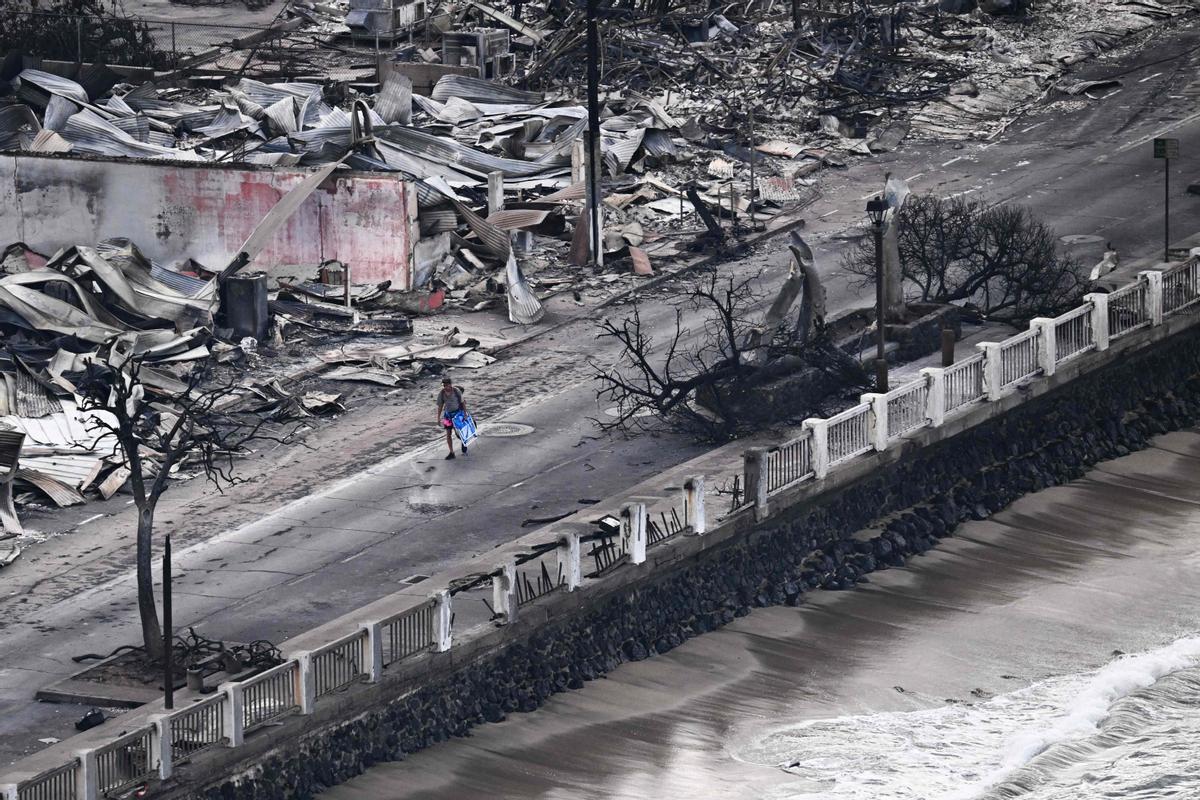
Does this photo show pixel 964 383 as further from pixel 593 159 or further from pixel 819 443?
pixel 593 159

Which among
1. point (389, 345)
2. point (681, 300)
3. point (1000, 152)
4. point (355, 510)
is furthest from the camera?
point (1000, 152)

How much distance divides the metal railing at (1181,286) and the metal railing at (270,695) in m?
21.1

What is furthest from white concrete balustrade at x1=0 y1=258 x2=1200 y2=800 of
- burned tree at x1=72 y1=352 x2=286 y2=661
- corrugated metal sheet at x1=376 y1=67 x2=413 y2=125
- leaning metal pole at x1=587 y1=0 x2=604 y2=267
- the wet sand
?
corrugated metal sheet at x1=376 y1=67 x2=413 y2=125

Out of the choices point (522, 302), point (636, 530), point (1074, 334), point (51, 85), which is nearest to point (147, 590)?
point (636, 530)

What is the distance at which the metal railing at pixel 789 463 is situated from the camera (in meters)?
31.6

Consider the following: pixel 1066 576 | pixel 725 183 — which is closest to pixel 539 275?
pixel 725 183

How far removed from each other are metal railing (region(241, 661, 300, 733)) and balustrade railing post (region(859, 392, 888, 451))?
1203cm

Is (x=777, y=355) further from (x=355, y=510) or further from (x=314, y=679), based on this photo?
(x=314, y=679)

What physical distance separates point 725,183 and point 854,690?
21.8 metres

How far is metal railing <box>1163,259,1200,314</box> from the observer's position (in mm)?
40375

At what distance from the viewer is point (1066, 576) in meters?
33.2

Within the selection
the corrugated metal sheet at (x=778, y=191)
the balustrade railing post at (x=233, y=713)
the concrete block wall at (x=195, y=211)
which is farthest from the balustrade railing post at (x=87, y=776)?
the corrugated metal sheet at (x=778, y=191)

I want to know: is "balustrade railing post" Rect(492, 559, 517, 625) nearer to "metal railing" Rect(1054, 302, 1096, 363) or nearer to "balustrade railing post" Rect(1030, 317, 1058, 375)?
"balustrade railing post" Rect(1030, 317, 1058, 375)

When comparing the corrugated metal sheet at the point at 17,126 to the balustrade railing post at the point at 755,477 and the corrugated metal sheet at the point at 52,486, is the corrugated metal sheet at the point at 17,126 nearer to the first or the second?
the corrugated metal sheet at the point at 52,486
